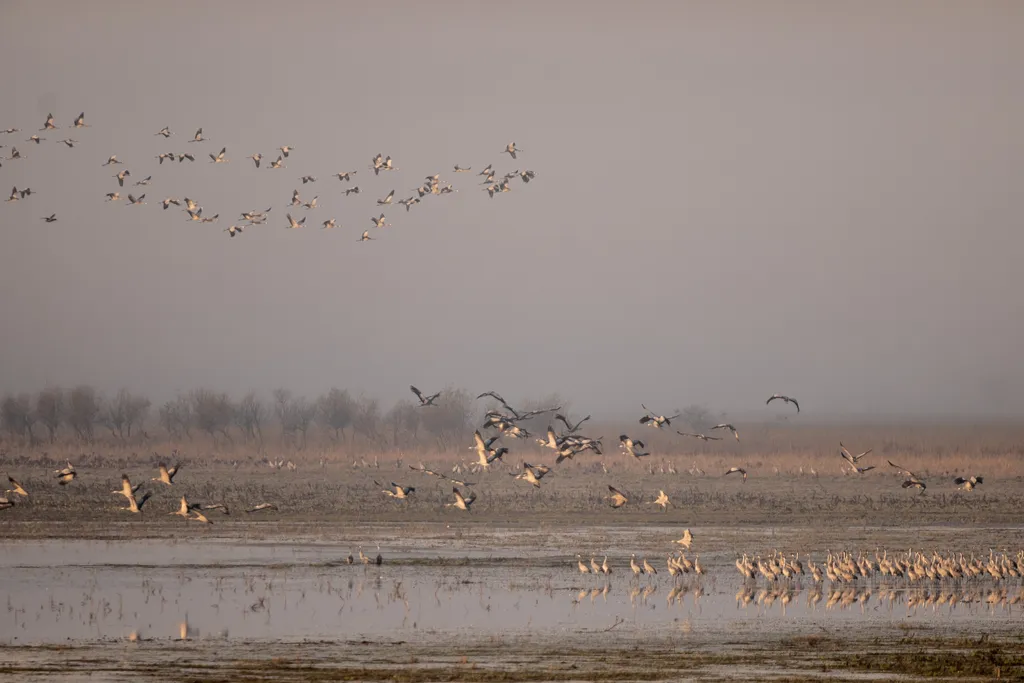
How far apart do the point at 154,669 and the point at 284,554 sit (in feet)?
51.8

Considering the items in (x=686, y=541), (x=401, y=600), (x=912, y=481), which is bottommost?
(x=401, y=600)

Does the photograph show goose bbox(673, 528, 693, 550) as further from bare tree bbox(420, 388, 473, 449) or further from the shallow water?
bare tree bbox(420, 388, 473, 449)

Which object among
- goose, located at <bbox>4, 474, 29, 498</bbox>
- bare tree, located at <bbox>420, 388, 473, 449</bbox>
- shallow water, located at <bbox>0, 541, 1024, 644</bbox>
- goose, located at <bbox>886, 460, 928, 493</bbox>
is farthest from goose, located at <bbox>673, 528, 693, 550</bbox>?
bare tree, located at <bbox>420, 388, 473, 449</bbox>

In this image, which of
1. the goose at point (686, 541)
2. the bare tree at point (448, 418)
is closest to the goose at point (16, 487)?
the goose at point (686, 541)

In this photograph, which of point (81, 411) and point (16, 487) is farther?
point (81, 411)

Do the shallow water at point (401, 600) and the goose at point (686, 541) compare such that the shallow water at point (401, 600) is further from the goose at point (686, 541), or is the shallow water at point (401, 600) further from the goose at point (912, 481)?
the goose at point (912, 481)

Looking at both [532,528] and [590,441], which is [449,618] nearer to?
[590,441]

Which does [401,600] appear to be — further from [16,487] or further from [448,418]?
[448,418]

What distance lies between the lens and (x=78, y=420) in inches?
5138

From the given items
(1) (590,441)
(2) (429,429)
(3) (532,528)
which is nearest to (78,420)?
(2) (429,429)

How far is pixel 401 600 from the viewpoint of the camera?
98.8 feet

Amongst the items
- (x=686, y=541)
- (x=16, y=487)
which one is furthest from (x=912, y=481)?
(x=16, y=487)

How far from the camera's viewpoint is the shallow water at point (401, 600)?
2639cm

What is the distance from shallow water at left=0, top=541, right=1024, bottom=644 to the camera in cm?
2639
